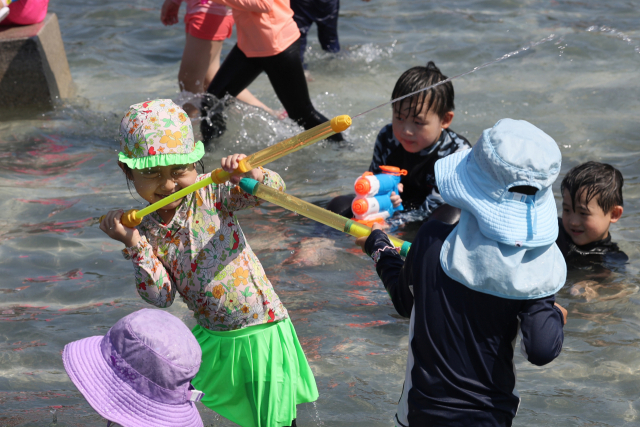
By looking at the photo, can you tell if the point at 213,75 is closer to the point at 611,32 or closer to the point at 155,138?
the point at 155,138

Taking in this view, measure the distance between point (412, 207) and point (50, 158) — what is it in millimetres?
3196

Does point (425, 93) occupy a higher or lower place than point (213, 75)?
higher

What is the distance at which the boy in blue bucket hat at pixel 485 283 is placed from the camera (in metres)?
1.92

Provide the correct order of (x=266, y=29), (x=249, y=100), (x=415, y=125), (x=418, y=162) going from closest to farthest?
1. (x=415, y=125)
2. (x=418, y=162)
3. (x=266, y=29)
4. (x=249, y=100)

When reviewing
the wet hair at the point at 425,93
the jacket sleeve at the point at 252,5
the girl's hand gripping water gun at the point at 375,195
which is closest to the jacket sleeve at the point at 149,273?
the girl's hand gripping water gun at the point at 375,195

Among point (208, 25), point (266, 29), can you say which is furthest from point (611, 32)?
point (266, 29)

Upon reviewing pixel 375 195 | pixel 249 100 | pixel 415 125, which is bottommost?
pixel 249 100

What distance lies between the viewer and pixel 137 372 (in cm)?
189

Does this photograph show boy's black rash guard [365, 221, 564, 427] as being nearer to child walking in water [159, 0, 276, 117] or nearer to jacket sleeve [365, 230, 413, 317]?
jacket sleeve [365, 230, 413, 317]

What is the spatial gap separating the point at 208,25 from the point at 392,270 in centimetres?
412

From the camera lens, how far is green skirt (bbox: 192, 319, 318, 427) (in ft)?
8.41

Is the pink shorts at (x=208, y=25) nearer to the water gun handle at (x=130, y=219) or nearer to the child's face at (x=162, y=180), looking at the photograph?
the child's face at (x=162, y=180)

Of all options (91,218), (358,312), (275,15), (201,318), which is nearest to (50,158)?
(91,218)

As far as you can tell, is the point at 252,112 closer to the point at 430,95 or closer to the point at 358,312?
the point at 430,95
